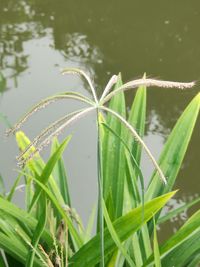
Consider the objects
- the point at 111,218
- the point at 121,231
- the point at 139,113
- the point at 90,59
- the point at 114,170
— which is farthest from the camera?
the point at 90,59

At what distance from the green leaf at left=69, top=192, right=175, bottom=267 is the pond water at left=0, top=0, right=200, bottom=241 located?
70 cm

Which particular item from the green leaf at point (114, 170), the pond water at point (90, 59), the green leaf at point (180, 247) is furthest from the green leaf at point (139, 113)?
the pond water at point (90, 59)

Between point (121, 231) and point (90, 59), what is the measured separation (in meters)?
1.53

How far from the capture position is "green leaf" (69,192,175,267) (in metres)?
0.84

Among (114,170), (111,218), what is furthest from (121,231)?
(114,170)

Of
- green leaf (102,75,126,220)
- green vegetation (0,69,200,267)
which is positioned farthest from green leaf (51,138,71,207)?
green leaf (102,75,126,220)

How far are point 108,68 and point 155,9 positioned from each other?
1.87ft

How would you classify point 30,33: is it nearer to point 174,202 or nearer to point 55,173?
point 174,202

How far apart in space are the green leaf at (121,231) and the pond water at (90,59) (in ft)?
2.30

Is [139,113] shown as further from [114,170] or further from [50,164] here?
[50,164]

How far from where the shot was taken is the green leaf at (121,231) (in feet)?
2.75

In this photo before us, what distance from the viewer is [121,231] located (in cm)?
86

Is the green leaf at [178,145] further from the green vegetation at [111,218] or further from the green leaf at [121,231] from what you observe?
the green leaf at [121,231]

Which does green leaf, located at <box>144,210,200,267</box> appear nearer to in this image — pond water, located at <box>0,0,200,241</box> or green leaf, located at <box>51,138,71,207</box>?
green leaf, located at <box>51,138,71,207</box>
